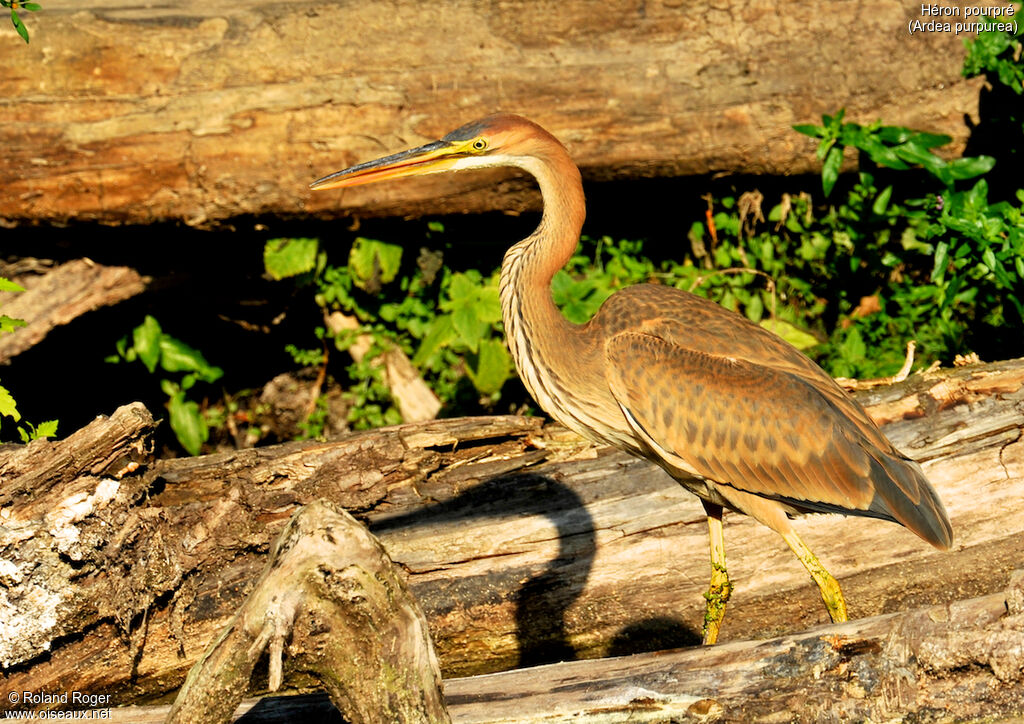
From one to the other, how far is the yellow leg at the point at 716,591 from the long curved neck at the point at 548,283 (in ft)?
2.66

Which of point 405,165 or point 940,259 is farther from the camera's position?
point 940,259

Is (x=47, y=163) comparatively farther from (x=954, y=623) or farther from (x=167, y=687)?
(x=954, y=623)

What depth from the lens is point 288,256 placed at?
20.1ft

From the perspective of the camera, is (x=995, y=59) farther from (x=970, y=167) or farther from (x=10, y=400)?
(x=10, y=400)

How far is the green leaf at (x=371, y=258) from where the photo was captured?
20.6 feet

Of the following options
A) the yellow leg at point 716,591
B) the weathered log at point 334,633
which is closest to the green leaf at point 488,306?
the yellow leg at point 716,591

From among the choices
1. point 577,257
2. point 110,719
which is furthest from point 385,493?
point 577,257

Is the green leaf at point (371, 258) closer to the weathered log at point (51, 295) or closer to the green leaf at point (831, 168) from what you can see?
the weathered log at point (51, 295)

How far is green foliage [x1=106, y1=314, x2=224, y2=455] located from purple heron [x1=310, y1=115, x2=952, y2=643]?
2.54 m

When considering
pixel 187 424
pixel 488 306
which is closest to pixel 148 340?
pixel 187 424

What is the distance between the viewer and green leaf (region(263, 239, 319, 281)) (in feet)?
20.0

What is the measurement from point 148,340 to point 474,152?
3.00m

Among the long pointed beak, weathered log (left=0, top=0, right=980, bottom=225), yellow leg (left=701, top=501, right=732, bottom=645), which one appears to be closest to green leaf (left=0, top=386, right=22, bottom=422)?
the long pointed beak

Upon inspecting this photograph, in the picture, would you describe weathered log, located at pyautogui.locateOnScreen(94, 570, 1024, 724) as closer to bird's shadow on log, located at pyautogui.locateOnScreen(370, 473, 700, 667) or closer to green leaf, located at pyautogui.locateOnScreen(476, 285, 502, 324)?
bird's shadow on log, located at pyautogui.locateOnScreen(370, 473, 700, 667)
